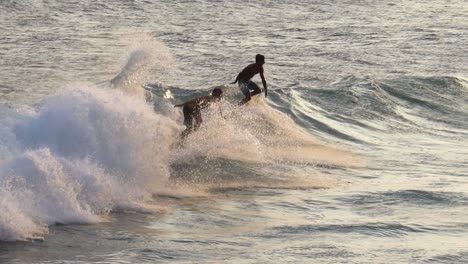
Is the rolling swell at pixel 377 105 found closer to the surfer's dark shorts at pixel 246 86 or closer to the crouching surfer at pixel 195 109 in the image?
the surfer's dark shorts at pixel 246 86

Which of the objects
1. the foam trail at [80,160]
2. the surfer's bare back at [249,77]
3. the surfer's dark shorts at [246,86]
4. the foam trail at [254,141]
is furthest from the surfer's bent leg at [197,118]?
the surfer's dark shorts at [246,86]

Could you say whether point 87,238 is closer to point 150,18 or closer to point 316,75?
point 316,75

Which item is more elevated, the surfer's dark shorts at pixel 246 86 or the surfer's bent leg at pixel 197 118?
the surfer's dark shorts at pixel 246 86

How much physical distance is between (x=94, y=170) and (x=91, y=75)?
13.0 metres

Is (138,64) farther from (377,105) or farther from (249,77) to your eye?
(377,105)

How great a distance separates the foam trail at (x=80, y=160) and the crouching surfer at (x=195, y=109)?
15.7 inches

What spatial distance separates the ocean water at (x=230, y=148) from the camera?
1331 centimetres

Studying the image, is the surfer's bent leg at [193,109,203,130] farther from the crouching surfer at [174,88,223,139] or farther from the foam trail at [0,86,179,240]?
the foam trail at [0,86,179,240]

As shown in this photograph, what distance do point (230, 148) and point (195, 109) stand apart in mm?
1088

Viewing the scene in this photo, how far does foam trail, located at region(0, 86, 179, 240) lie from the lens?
13734mm

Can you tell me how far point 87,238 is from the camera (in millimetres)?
13141

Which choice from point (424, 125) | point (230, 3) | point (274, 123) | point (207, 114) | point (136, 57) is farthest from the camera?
point (230, 3)

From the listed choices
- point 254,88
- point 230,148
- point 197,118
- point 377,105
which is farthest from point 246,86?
point 377,105

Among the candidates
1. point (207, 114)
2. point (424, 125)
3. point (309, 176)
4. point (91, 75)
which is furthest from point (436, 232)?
point (91, 75)
